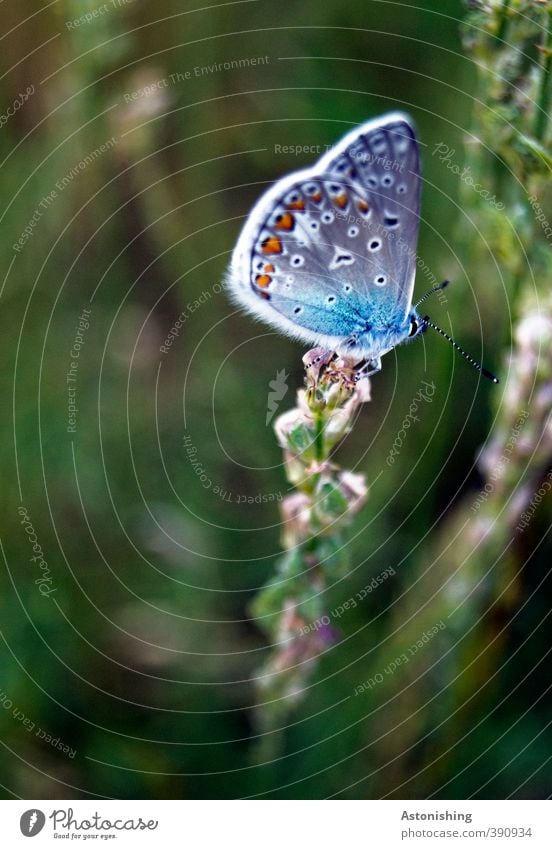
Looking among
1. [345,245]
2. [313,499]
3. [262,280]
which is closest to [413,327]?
[345,245]

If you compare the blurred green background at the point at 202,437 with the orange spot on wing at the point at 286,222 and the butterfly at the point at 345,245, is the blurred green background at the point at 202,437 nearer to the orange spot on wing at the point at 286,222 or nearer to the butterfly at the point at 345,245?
the butterfly at the point at 345,245

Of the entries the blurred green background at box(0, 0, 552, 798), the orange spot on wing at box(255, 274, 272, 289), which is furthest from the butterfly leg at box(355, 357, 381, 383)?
the blurred green background at box(0, 0, 552, 798)

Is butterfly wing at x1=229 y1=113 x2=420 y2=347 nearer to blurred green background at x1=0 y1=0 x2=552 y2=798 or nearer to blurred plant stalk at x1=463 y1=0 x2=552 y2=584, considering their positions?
blurred plant stalk at x1=463 y1=0 x2=552 y2=584

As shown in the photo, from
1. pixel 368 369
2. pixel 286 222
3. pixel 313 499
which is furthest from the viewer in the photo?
pixel 368 369

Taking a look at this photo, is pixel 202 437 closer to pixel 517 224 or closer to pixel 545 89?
pixel 517 224

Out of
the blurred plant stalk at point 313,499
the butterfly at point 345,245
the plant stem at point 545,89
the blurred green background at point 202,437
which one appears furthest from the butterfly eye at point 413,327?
the plant stem at point 545,89
